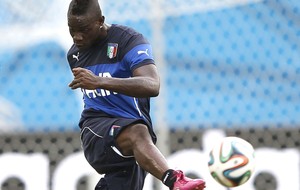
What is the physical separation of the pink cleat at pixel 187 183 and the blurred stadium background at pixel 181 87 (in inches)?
79.3

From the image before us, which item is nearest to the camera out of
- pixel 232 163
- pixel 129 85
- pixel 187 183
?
pixel 187 183

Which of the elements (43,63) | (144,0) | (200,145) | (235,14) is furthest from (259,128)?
(43,63)

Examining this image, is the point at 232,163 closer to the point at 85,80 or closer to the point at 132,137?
the point at 132,137

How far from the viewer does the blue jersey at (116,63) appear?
5090 millimetres

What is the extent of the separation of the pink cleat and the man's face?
1.02 m

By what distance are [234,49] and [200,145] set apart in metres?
0.90

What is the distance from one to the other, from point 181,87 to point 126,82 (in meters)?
2.20

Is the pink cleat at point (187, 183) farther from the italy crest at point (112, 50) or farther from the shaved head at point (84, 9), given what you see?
the shaved head at point (84, 9)

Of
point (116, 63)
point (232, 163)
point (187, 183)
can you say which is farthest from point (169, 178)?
point (116, 63)

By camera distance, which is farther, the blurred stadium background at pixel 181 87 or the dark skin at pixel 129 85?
the blurred stadium background at pixel 181 87

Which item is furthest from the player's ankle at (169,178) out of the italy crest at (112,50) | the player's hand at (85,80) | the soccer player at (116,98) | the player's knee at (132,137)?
the italy crest at (112,50)

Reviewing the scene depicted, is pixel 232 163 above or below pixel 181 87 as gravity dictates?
below

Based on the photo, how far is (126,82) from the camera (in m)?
4.80

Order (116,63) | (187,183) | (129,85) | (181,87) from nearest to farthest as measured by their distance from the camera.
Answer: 1. (187,183)
2. (129,85)
3. (116,63)
4. (181,87)
